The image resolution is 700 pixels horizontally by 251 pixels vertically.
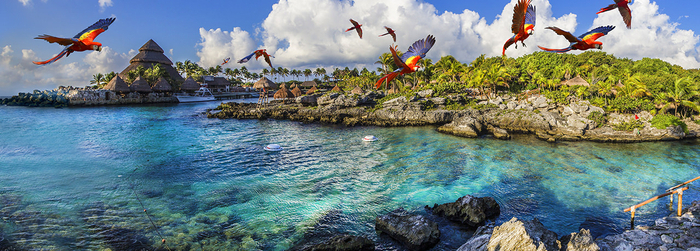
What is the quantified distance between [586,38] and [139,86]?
59934 millimetres

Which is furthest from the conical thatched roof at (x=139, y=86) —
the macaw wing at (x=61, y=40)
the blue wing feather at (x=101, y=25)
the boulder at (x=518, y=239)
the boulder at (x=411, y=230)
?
the boulder at (x=518, y=239)

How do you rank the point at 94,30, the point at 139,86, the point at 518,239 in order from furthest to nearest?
1. the point at 139,86
2. the point at 94,30
3. the point at 518,239

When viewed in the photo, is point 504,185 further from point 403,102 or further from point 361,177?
point 403,102

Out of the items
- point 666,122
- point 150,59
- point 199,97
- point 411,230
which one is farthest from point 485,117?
Result: point 150,59

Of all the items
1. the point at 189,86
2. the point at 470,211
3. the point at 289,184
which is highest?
the point at 189,86

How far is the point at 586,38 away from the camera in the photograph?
15.0 feet

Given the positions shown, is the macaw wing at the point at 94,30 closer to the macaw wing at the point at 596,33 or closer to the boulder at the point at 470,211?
the macaw wing at the point at 596,33

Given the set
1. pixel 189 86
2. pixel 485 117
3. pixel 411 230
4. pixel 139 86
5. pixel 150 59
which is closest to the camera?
pixel 411 230

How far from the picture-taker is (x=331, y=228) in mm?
7832

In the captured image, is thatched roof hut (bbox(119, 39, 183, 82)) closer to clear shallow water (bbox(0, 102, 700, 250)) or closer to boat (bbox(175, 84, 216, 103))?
boat (bbox(175, 84, 216, 103))

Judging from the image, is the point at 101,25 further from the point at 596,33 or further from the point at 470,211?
the point at 470,211

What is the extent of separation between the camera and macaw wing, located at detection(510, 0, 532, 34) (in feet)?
13.6

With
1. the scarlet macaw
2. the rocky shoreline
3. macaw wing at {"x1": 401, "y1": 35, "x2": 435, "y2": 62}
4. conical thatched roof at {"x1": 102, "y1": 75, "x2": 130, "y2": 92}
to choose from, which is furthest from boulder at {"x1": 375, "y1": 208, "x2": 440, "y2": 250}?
conical thatched roof at {"x1": 102, "y1": 75, "x2": 130, "y2": 92}

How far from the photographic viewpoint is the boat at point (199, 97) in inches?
2131
